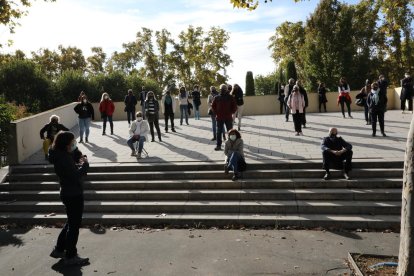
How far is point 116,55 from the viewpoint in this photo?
180 feet

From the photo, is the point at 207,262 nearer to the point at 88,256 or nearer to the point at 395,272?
the point at 88,256

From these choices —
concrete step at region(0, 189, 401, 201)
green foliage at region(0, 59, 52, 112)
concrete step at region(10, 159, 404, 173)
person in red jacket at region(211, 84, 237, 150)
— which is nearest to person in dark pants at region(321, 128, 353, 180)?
concrete step at region(10, 159, 404, 173)

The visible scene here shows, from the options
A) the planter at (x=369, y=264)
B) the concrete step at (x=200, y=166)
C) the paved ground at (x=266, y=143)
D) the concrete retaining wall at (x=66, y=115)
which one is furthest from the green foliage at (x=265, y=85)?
the planter at (x=369, y=264)

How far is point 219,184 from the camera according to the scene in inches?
365

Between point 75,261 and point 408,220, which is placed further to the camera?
point 75,261

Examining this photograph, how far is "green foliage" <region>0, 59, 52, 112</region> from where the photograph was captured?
82.6ft

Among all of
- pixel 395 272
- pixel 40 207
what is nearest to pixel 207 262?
pixel 395 272

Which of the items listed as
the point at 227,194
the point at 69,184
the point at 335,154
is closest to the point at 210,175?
the point at 227,194

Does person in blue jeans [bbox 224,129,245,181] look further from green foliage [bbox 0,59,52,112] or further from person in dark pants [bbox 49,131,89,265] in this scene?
green foliage [bbox 0,59,52,112]

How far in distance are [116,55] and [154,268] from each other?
51599 mm

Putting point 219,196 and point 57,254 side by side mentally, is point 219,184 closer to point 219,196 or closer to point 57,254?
point 219,196

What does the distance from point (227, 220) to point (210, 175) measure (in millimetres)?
1868

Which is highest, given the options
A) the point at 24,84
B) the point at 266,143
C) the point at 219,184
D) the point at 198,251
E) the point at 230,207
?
the point at 24,84

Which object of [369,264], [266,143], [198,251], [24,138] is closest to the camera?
[369,264]
